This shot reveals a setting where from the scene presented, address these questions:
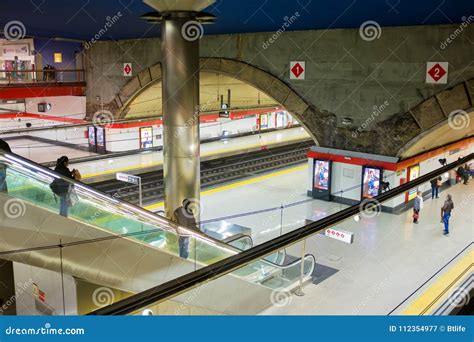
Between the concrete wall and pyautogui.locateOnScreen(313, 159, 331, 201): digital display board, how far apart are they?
2.05ft

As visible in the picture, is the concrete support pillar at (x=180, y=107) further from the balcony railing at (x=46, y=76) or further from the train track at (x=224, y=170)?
the balcony railing at (x=46, y=76)

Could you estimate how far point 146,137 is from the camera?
2083 centimetres

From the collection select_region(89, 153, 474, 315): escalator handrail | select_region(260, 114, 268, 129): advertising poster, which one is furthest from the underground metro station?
select_region(260, 114, 268, 129): advertising poster

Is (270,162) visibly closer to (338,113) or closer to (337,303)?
(338,113)

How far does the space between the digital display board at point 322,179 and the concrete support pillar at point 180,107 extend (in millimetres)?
5373

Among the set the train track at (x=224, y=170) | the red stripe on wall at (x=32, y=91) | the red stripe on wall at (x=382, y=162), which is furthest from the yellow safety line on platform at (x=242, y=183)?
the red stripe on wall at (x=32, y=91)

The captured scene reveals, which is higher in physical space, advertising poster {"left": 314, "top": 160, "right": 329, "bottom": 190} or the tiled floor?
advertising poster {"left": 314, "top": 160, "right": 329, "bottom": 190}

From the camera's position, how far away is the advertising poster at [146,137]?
20688 millimetres

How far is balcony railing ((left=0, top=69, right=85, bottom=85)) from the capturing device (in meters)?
19.0

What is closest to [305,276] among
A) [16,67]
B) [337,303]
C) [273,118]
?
[337,303]

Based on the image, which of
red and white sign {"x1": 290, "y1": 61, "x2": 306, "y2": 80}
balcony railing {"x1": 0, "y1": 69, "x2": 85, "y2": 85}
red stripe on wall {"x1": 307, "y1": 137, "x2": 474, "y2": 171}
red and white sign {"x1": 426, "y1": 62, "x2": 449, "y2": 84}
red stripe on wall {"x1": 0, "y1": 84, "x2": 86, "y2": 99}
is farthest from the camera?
balcony railing {"x1": 0, "y1": 69, "x2": 85, "y2": 85}

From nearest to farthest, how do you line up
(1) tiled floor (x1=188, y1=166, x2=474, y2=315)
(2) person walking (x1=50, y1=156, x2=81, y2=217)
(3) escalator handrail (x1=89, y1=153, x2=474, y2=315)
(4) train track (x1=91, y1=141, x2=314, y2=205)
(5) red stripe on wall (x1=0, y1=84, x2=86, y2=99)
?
(3) escalator handrail (x1=89, y1=153, x2=474, y2=315) < (2) person walking (x1=50, y1=156, x2=81, y2=217) < (1) tiled floor (x1=188, y1=166, x2=474, y2=315) < (4) train track (x1=91, y1=141, x2=314, y2=205) < (5) red stripe on wall (x1=0, y1=84, x2=86, y2=99)

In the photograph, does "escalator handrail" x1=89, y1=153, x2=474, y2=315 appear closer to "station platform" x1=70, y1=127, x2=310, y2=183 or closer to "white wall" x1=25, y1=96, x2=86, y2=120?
"station platform" x1=70, y1=127, x2=310, y2=183

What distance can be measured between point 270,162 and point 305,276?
38.7ft
